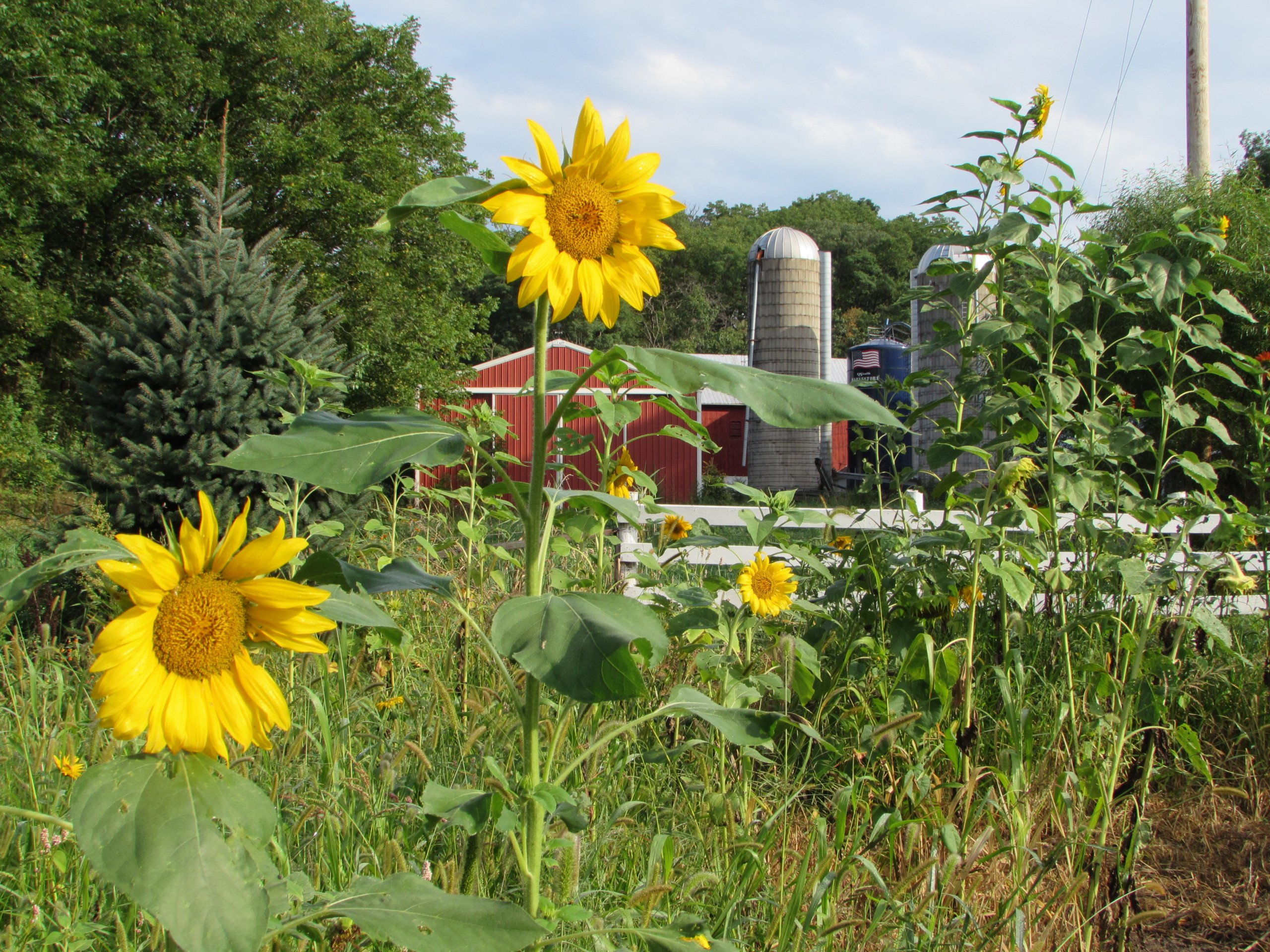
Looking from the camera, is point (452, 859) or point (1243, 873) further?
point (1243, 873)

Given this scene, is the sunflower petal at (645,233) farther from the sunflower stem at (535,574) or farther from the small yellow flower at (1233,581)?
the small yellow flower at (1233,581)

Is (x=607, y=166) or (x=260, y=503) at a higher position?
(x=607, y=166)

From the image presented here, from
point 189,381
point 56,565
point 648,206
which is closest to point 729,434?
point 189,381

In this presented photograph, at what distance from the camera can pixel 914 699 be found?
257 centimetres

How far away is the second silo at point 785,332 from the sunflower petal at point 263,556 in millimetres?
14484

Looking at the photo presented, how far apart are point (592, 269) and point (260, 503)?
478 centimetres

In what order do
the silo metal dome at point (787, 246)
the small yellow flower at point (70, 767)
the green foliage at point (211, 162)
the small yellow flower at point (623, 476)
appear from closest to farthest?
the small yellow flower at point (70, 767) → the small yellow flower at point (623, 476) → the silo metal dome at point (787, 246) → the green foliage at point (211, 162)

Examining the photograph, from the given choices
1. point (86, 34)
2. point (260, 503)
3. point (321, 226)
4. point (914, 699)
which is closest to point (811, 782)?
point (914, 699)

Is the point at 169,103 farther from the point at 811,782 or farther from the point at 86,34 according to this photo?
the point at 811,782

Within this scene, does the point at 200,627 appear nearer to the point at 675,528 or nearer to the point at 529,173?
the point at 529,173

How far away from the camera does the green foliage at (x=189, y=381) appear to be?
5348 mm

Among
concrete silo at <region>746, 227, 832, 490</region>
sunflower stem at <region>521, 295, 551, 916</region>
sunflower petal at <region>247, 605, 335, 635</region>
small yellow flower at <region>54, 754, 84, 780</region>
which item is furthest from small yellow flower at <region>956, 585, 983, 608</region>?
concrete silo at <region>746, 227, 832, 490</region>

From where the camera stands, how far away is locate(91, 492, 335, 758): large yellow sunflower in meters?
0.85

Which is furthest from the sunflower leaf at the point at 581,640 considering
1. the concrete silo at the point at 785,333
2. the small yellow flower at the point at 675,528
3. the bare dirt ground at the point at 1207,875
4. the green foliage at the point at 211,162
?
the green foliage at the point at 211,162
